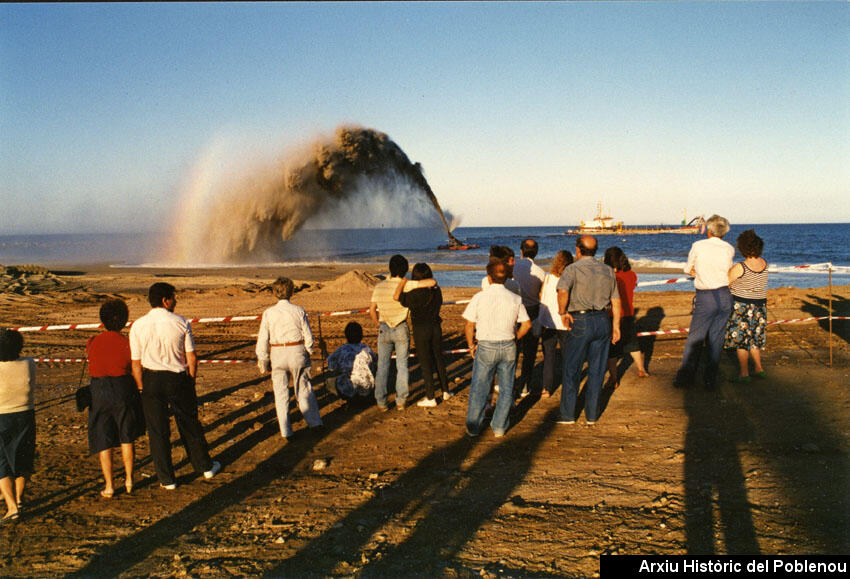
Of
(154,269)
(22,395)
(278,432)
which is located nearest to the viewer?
(22,395)

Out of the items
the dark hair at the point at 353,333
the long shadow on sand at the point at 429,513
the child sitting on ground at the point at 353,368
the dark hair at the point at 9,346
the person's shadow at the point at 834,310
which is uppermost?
the dark hair at the point at 9,346

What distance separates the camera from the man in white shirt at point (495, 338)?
5.64 metres

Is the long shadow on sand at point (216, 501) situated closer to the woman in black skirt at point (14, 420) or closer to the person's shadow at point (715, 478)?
the woman in black skirt at point (14, 420)

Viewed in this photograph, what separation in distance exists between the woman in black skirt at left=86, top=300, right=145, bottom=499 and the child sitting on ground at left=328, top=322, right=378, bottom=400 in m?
2.67

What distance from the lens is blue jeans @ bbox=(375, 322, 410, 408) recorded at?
673cm

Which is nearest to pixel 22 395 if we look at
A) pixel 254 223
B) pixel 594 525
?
pixel 594 525

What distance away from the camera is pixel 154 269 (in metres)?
37.5

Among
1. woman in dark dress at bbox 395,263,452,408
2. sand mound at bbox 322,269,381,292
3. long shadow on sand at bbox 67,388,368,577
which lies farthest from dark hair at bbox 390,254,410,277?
sand mound at bbox 322,269,381,292

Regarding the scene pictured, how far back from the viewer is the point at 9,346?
450 centimetres

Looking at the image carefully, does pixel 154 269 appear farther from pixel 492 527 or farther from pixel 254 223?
pixel 492 527

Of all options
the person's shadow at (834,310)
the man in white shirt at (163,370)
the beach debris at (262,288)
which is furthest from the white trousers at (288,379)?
the beach debris at (262,288)

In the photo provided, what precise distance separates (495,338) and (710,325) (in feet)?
9.53

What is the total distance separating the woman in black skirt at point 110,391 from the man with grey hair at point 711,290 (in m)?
5.85

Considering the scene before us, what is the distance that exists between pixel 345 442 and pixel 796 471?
13.4 ft
